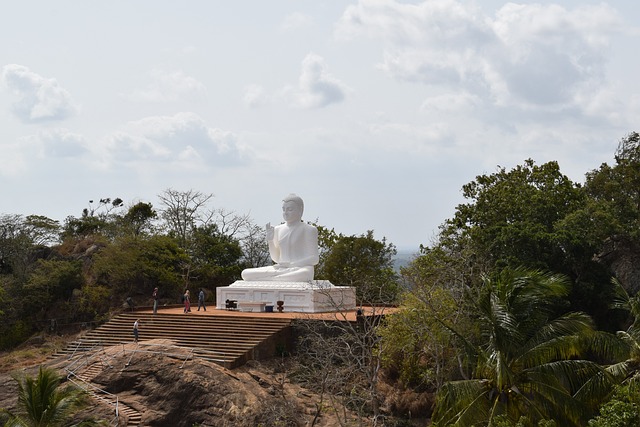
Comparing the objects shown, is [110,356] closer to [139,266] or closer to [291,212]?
[291,212]

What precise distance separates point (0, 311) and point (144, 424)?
14.8m

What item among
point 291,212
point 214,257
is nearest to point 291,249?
point 291,212

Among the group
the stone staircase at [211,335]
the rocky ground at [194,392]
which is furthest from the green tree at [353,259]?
the rocky ground at [194,392]

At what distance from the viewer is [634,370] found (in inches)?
660

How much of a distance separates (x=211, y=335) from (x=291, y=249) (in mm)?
7200

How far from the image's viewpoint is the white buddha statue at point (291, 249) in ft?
106

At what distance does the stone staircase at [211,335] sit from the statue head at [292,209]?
263 inches

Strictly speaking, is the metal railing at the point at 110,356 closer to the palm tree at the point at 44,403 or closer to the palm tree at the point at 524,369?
the palm tree at the point at 44,403

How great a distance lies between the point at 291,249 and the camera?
33.4 metres

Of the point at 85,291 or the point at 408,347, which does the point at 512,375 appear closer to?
the point at 408,347

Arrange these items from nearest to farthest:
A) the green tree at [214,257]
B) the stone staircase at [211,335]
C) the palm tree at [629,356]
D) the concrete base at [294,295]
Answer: the palm tree at [629,356]
the stone staircase at [211,335]
the concrete base at [294,295]
the green tree at [214,257]

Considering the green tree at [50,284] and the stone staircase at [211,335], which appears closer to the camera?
the stone staircase at [211,335]

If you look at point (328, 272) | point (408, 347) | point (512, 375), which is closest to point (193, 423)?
point (408, 347)

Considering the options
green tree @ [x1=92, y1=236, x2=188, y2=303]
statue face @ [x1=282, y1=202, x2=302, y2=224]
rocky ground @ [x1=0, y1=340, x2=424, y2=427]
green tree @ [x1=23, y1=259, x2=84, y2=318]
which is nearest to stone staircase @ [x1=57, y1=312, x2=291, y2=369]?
rocky ground @ [x1=0, y1=340, x2=424, y2=427]
